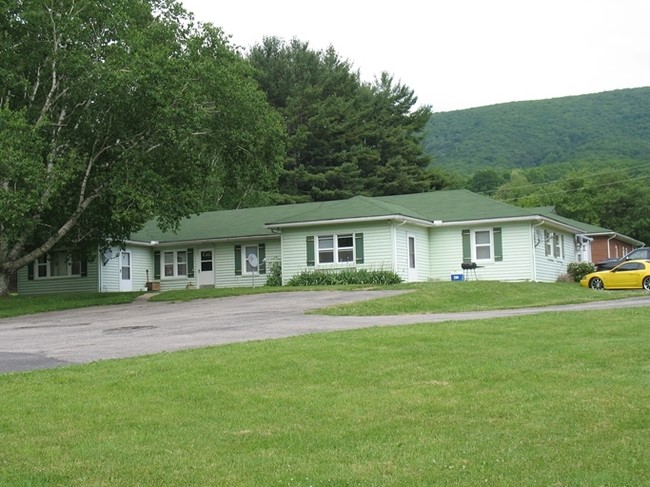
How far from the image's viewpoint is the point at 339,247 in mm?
34344

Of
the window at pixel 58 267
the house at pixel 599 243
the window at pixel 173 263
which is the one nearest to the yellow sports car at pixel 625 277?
the house at pixel 599 243

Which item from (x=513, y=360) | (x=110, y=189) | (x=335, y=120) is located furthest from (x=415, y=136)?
(x=513, y=360)

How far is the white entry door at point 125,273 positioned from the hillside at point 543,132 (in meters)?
63.0

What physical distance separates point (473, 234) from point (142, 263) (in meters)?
16.1

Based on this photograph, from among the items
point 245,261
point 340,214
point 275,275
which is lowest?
point 275,275

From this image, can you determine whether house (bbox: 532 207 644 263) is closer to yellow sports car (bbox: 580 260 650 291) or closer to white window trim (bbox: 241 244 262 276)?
yellow sports car (bbox: 580 260 650 291)

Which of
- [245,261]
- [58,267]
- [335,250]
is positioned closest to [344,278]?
[335,250]

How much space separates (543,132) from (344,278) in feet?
272

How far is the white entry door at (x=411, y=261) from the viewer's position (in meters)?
34.3

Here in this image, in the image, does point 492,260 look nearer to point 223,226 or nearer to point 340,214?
point 340,214

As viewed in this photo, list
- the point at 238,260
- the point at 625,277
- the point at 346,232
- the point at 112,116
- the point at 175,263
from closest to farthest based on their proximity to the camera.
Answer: the point at 112,116 < the point at 625,277 < the point at 346,232 < the point at 238,260 < the point at 175,263

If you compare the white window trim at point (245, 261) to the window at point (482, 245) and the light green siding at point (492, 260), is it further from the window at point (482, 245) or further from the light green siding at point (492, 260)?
the window at point (482, 245)

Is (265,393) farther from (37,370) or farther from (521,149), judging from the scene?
(521,149)

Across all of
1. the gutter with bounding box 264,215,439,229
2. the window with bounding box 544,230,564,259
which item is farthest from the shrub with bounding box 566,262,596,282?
the gutter with bounding box 264,215,439,229
